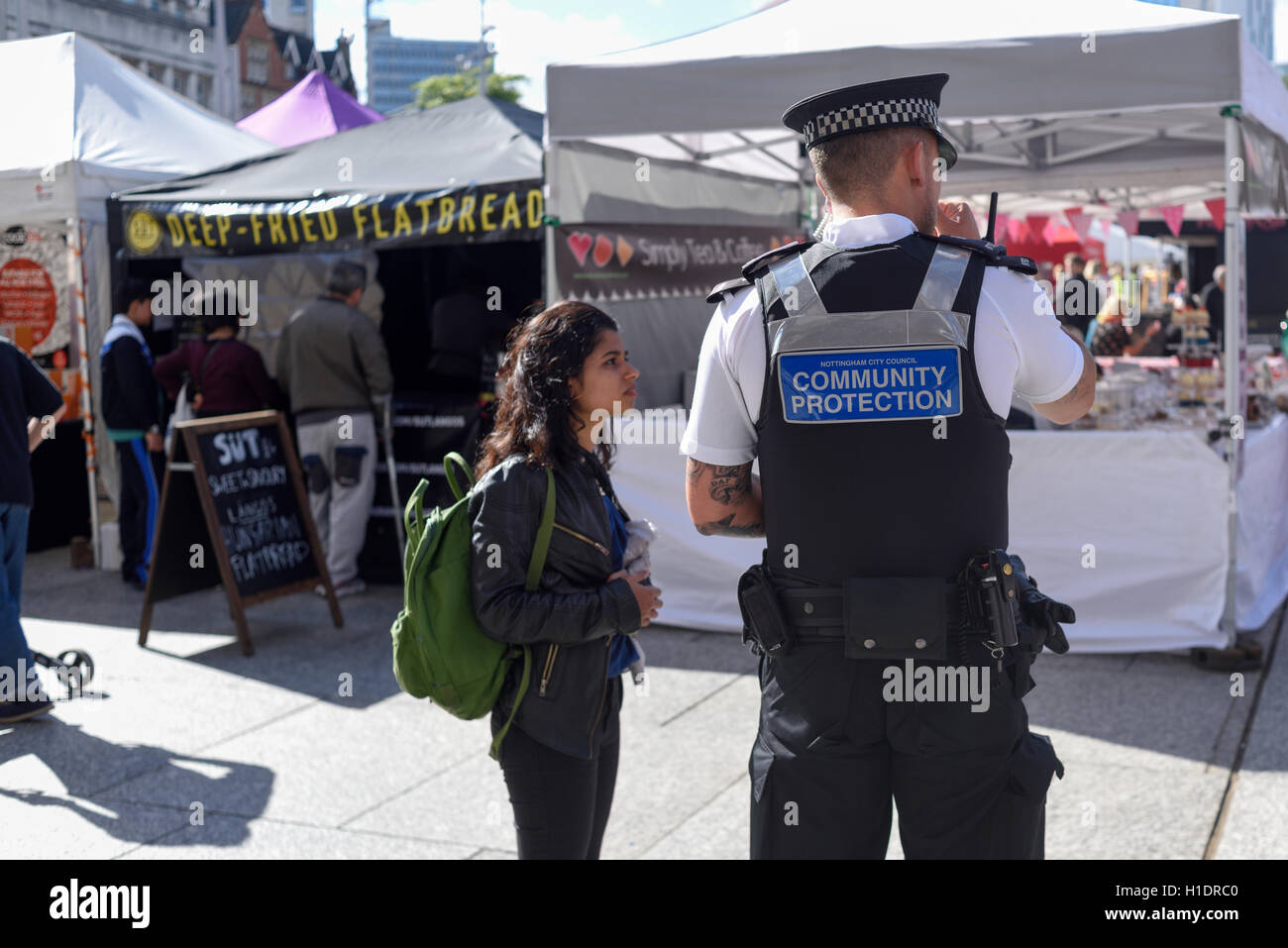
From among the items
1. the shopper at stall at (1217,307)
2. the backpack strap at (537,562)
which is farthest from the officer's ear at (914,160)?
the shopper at stall at (1217,307)

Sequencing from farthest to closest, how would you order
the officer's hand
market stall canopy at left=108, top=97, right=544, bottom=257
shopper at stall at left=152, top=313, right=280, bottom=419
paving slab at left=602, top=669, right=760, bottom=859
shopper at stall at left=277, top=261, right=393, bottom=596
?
shopper at stall at left=152, top=313, right=280, bottom=419, shopper at stall at left=277, top=261, right=393, bottom=596, market stall canopy at left=108, top=97, right=544, bottom=257, paving slab at left=602, top=669, right=760, bottom=859, the officer's hand

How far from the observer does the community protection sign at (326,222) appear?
296 inches

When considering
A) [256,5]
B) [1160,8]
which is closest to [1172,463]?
[1160,8]

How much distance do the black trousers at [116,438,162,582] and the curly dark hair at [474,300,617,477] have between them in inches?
238

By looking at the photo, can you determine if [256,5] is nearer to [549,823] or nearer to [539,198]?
[539,198]

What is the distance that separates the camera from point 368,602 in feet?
26.0

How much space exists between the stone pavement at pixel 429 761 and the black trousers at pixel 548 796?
1.34 m

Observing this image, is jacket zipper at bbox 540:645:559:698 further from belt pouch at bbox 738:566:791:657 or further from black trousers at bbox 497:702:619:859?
belt pouch at bbox 738:566:791:657

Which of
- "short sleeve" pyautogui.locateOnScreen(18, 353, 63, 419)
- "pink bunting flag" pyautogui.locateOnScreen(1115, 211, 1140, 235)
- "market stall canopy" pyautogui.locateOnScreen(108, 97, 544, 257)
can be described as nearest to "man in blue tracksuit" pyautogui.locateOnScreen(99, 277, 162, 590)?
"market stall canopy" pyautogui.locateOnScreen(108, 97, 544, 257)

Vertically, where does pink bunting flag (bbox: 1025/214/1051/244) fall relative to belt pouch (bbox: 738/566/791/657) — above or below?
above

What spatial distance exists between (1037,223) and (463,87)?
38.4 m

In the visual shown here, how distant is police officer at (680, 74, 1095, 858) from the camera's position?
7.34ft

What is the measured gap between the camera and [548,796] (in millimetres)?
2834
